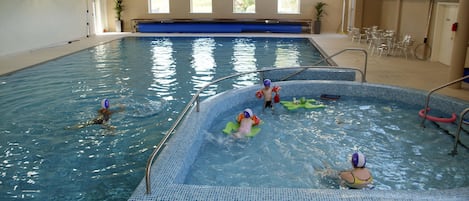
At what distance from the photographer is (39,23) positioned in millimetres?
13664

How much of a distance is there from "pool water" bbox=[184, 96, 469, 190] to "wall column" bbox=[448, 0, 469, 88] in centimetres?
161

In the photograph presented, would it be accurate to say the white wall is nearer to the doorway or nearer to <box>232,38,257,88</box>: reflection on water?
<box>232,38,257,88</box>: reflection on water

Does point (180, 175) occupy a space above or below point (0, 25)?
below

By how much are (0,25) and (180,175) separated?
1019cm

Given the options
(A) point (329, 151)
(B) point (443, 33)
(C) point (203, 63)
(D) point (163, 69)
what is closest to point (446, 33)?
(B) point (443, 33)

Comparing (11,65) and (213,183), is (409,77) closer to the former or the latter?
(213,183)

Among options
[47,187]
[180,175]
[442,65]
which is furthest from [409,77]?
[47,187]

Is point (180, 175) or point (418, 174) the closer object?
point (180, 175)

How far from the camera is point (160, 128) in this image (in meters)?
5.84

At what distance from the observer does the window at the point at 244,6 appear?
19.5 metres

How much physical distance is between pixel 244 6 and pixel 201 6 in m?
2.11

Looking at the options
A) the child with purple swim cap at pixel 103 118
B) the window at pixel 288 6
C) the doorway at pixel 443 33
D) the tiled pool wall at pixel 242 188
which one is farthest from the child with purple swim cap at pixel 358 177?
the window at pixel 288 6

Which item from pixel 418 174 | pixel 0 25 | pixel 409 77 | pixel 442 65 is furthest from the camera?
pixel 0 25

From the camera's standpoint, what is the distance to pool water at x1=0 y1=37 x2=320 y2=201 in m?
4.27
